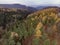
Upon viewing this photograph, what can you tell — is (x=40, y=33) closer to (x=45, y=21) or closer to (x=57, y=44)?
(x=57, y=44)

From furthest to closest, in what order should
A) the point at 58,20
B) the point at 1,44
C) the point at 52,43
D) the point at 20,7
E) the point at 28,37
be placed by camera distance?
the point at 20,7 < the point at 58,20 < the point at 28,37 < the point at 1,44 < the point at 52,43

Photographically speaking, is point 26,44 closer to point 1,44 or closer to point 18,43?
point 18,43

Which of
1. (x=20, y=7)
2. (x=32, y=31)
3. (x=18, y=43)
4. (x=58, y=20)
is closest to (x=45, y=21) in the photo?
(x=58, y=20)

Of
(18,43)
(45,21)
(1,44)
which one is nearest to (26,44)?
(18,43)

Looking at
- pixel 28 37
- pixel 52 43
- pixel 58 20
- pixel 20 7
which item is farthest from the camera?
pixel 20 7

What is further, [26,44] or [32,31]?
[32,31]

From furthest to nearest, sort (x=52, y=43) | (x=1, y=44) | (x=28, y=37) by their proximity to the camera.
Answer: (x=28, y=37), (x=1, y=44), (x=52, y=43)

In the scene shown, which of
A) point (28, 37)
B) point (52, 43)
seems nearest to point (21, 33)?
point (28, 37)

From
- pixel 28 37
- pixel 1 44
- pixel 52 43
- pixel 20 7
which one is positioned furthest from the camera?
pixel 20 7
